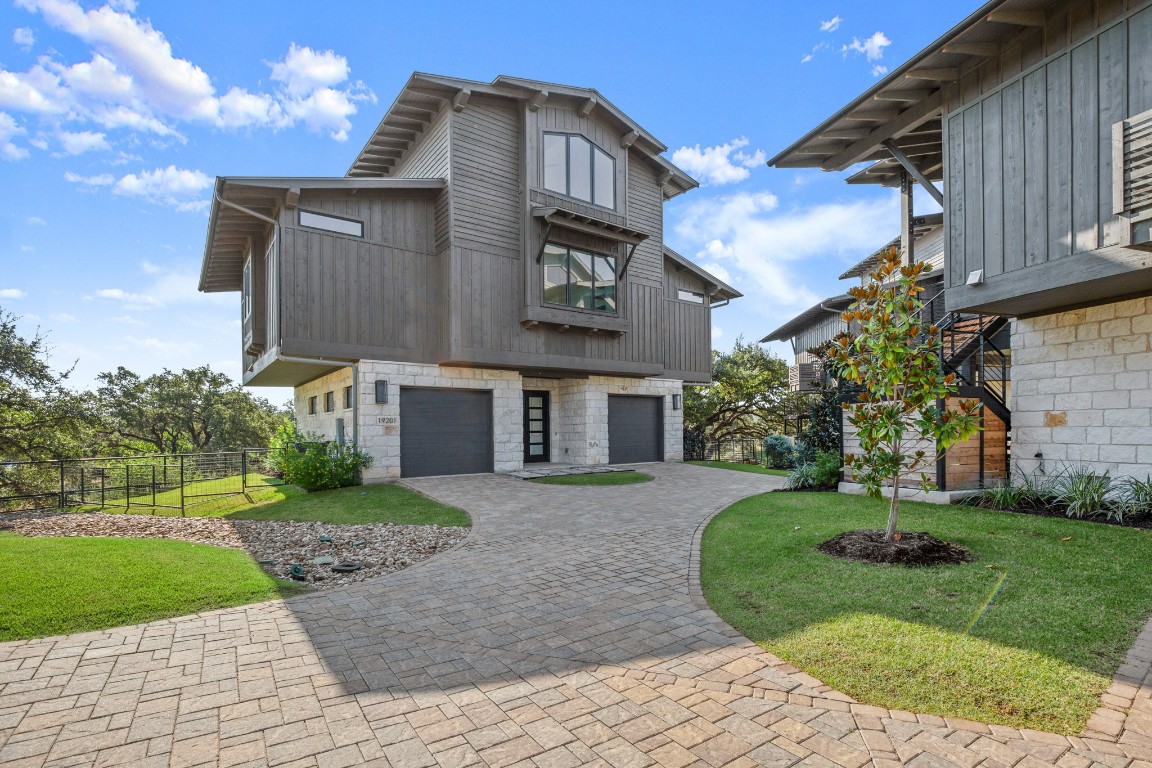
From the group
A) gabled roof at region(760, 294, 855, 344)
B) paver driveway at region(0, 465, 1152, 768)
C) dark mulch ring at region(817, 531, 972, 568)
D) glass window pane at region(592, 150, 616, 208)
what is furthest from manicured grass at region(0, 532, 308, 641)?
gabled roof at region(760, 294, 855, 344)

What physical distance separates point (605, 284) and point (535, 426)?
4.76 metres

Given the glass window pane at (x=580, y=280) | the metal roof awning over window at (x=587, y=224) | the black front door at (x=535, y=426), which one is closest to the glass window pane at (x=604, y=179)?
the metal roof awning over window at (x=587, y=224)

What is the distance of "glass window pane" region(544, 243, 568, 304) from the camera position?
14.1 m

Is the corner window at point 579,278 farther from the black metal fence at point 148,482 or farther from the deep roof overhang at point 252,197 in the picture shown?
the black metal fence at point 148,482

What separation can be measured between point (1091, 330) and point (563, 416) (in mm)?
11928

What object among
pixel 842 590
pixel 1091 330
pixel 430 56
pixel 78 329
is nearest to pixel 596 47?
pixel 430 56

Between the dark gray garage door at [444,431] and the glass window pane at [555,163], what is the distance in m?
5.66

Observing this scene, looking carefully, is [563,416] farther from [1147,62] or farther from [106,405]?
[106,405]

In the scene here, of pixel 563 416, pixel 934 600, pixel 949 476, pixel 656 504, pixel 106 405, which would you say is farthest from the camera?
pixel 106 405

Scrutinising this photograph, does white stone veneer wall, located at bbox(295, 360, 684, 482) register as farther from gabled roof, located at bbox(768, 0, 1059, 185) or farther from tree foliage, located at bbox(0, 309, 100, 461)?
gabled roof, located at bbox(768, 0, 1059, 185)

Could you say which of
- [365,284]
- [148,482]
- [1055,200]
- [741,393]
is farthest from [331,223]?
[741,393]

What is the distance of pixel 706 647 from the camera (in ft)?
12.1

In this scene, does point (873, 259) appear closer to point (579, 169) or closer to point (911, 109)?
point (911, 109)

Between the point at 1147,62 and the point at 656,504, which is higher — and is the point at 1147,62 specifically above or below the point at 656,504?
above
